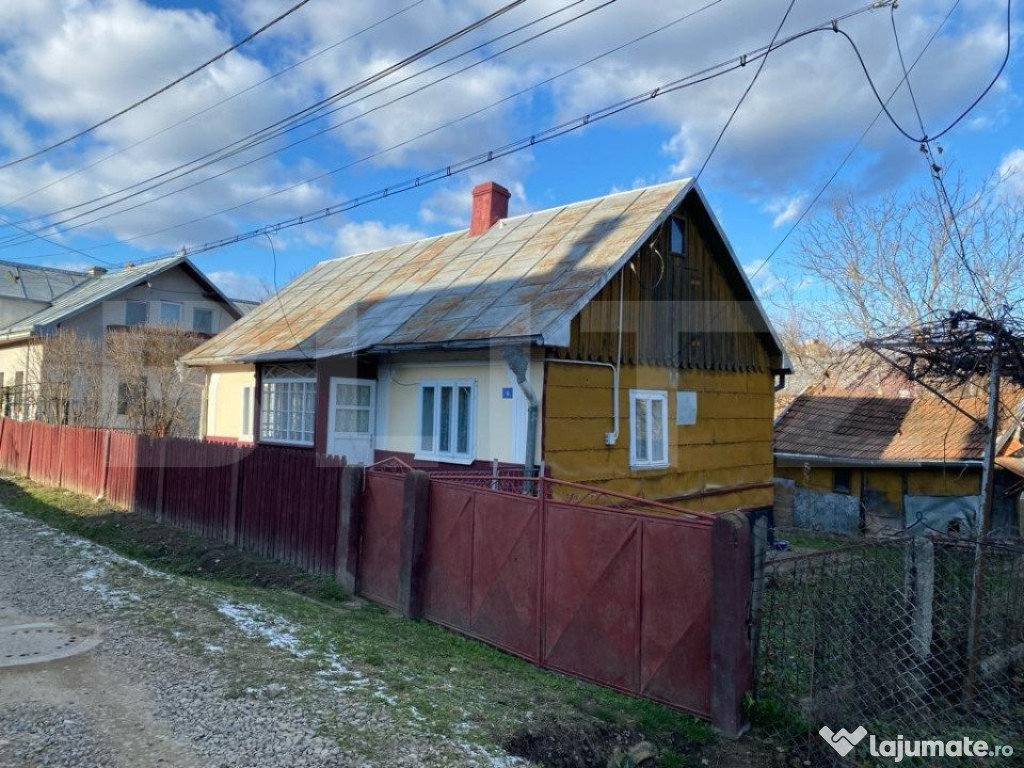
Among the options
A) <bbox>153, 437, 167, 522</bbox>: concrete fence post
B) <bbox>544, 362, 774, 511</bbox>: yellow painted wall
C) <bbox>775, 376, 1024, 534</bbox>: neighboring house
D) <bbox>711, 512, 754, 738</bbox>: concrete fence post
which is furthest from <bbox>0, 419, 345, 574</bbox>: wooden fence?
<bbox>775, 376, 1024, 534</bbox>: neighboring house

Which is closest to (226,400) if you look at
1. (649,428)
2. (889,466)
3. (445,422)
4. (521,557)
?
(445,422)

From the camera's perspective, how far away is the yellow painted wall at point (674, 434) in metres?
9.97

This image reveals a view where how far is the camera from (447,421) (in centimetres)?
1108

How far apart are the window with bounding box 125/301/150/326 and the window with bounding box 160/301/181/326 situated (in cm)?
60

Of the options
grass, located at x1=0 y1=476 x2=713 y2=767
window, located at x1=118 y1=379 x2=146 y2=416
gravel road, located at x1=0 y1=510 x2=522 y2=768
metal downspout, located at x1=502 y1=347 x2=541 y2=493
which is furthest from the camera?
window, located at x1=118 y1=379 x2=146 y2=416

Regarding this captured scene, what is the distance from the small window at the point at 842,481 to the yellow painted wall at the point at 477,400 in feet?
35.7

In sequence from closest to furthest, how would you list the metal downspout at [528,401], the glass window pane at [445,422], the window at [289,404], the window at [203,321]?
the metal downspout at [528,401], the glass window pane at [445,422], the window at [289,404], the window at [203,321]

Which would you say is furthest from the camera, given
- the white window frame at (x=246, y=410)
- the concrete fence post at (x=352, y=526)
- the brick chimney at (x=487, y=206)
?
the white window frame at (x=246, y=410)

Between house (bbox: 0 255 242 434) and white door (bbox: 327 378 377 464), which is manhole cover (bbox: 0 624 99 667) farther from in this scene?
house (bbox: 0 255 242 434)

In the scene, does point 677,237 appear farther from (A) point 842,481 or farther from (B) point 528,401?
(A) point 842,481

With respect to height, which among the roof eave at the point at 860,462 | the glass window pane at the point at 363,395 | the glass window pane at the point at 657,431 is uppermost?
the glass window pane at the point at 363,395

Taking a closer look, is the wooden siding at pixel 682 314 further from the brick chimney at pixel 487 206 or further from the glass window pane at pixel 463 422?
the brick chimney at pixel 487 206

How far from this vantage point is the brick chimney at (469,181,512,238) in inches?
575

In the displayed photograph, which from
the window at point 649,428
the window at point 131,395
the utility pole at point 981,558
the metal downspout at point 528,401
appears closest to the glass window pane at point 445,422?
the metal downspout at point 528,401
